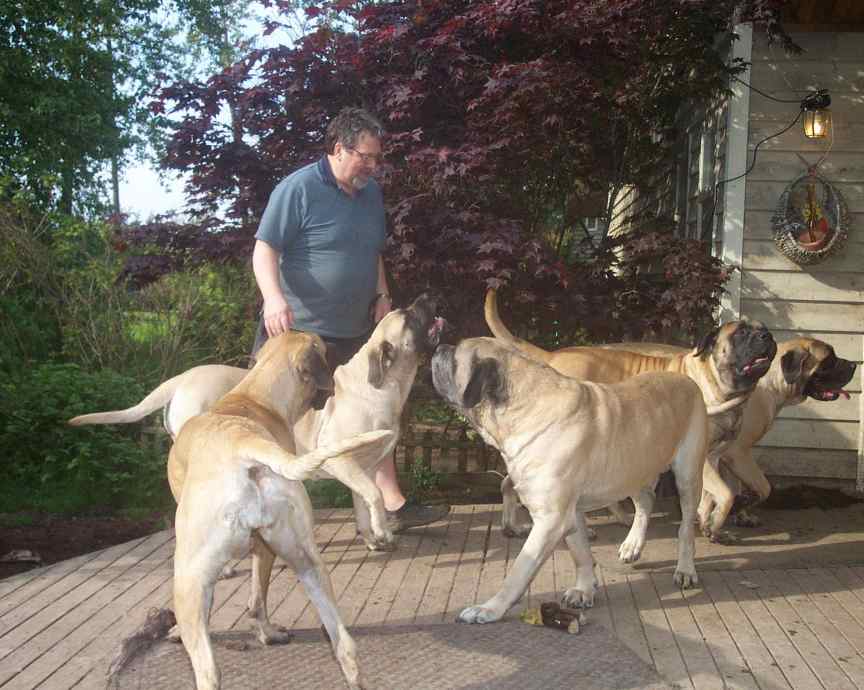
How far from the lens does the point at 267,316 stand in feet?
16.2

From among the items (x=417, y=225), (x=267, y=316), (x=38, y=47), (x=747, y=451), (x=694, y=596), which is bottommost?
(x=694, y=596)

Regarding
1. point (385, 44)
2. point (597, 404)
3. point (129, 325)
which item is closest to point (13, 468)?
point (129, 325)

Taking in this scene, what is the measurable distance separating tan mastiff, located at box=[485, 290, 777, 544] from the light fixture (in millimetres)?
2153

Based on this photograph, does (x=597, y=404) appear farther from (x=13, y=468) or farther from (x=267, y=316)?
(x=13, y=468)

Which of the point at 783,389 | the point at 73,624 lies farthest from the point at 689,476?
the point at 73,624

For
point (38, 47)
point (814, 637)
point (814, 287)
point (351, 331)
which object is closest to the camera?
point (814, 637)

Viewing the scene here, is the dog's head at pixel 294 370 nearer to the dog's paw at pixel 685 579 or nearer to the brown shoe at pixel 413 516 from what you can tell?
the brown shoe at pixel 413 516

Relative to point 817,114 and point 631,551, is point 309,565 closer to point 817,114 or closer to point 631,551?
point 631,551

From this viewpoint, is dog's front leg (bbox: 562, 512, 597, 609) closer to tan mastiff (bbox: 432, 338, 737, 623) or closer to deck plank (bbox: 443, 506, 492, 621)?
tan mastiff (bbox: 432, 338, 737, 623)

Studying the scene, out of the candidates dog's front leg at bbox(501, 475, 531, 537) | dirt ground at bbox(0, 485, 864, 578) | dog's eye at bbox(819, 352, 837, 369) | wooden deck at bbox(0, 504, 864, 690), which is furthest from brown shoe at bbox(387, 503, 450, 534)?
dog's eye at bbox(819, 352, 837, 369)

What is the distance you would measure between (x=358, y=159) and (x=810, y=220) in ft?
12.7

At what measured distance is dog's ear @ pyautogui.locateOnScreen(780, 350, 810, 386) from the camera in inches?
247

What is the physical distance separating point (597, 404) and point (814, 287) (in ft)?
11.7

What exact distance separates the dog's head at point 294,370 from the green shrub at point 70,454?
326 cm
